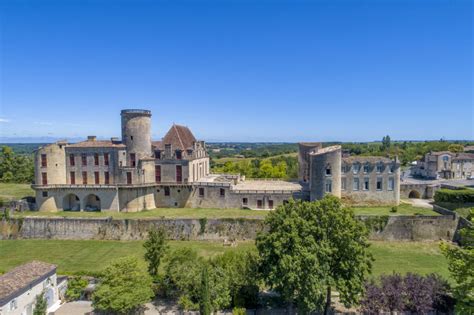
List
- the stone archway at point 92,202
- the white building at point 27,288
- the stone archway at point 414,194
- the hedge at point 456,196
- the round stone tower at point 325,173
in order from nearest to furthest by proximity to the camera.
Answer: the white building at point 27,288 < the round stone tower at point 325,173 < the hedge at point 456,196 < the stone archway at point 92,202 < the stone archway at point 414,194

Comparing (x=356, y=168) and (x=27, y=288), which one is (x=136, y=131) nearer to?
(x=27, y=288)

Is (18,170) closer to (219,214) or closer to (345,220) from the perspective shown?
(219,214)

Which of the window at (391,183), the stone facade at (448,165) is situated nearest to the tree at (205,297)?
the window at (391,183)

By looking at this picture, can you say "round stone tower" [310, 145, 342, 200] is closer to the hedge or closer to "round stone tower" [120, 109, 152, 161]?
the hedge

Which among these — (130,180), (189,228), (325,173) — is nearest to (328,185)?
(325,173)

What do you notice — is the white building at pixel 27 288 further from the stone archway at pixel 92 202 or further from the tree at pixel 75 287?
the stone archway at pixel 92 202

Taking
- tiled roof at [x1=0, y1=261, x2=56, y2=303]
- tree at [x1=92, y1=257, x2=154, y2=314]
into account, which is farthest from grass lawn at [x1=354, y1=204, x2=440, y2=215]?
tiled roof at [x1=0, y1=261, x2=56, y2=303]
